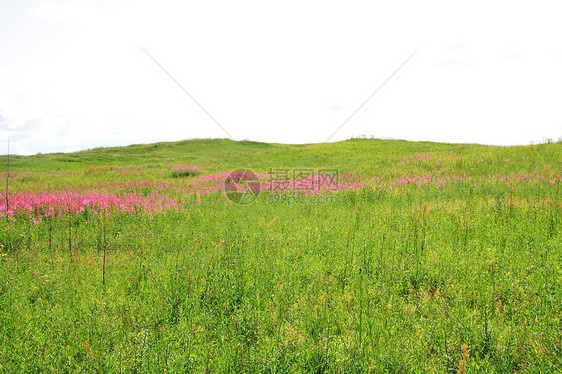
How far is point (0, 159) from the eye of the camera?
30359 mm

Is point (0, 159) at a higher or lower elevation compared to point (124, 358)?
higher

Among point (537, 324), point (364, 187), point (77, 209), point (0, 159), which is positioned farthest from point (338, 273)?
point (0, 159)

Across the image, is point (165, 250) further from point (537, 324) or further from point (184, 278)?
point (537, 324)

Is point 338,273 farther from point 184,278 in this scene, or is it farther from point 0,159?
point 0,159

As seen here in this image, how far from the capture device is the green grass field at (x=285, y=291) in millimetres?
2654

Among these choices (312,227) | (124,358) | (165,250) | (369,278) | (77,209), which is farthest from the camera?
(77,209)

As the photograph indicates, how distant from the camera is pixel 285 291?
3902 millimetres

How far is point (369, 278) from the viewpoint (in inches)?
169

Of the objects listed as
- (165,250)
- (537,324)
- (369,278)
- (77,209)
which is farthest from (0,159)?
(537,324)

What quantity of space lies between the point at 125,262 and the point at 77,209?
14.3ft

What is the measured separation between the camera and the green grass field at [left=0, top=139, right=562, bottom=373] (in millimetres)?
2654

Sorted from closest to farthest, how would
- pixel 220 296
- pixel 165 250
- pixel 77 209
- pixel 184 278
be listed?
pixel 220 296 → pixel 184 278 → pixel 165 250 → pixel 77 209

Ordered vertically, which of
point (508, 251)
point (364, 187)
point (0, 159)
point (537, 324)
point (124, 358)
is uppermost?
point (0, 159)

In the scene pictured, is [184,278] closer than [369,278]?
Yes
